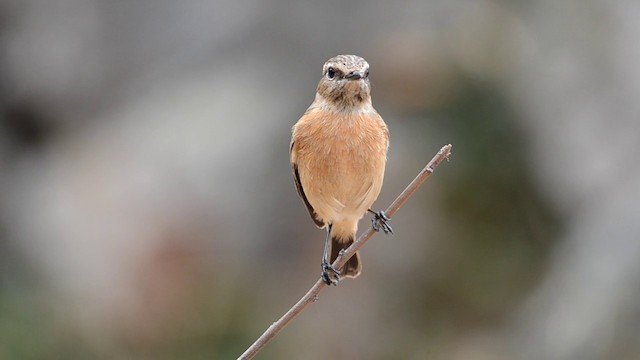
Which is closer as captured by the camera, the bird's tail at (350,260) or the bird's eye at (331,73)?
the bird's eye at (331,73)

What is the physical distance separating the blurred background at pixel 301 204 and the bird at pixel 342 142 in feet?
13.8

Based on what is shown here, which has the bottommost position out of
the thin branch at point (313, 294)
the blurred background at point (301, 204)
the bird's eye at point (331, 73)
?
the blurred background at point (301, 204)

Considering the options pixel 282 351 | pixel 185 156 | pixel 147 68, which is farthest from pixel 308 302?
pixel 147 68

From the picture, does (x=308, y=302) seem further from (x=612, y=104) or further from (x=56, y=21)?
(x=56, y=21)

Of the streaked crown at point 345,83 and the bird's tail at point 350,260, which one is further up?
the streaked crown at point 345,83

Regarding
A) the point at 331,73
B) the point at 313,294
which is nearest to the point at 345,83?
the point at 331,73

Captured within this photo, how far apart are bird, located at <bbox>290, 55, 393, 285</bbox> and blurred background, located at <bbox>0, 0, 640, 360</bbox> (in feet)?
13.8

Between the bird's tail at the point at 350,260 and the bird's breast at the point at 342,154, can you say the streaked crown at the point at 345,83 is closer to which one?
the bird's breast at the point at 342,154

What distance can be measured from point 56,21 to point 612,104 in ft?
19.2

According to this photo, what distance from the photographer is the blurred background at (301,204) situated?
347 inches

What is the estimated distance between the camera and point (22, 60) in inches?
384

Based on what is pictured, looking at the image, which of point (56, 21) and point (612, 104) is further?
point (56, 21)

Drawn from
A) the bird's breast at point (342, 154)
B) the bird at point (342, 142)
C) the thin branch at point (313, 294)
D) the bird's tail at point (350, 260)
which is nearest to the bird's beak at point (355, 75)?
the bird at point (342, 142)

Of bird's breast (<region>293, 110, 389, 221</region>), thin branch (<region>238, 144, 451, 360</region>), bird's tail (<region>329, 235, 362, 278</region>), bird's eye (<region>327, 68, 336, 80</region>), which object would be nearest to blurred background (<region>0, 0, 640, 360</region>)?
bird's tail (<region>329, 235, 362, 278</region>)
